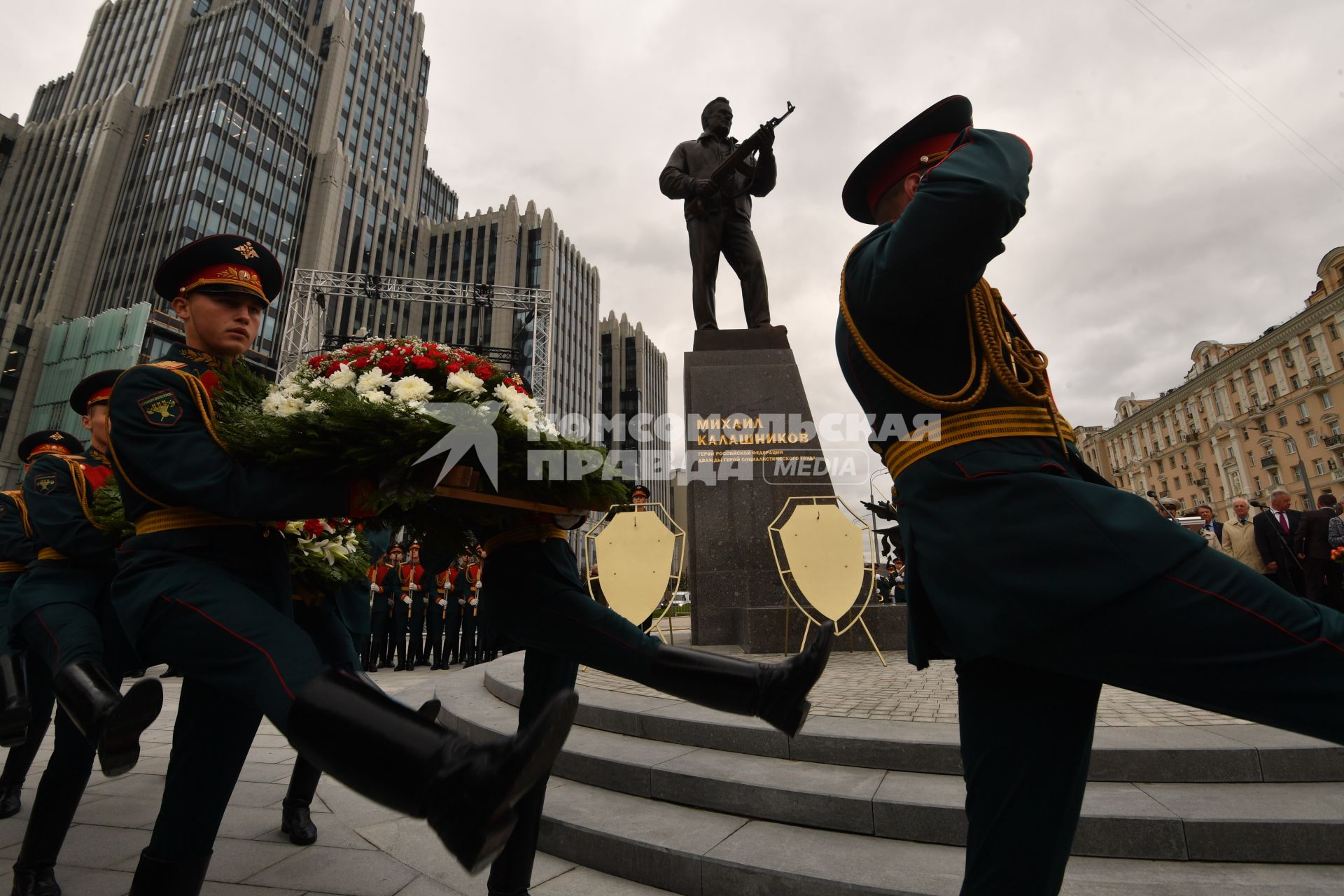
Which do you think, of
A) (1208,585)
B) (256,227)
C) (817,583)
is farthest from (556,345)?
(1208,585)

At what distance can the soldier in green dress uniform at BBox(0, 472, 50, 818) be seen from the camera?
304cm

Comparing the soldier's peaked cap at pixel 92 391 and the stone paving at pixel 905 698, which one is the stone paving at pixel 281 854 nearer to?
the stone paving at pixel 905 698

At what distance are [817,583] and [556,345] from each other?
69.2m

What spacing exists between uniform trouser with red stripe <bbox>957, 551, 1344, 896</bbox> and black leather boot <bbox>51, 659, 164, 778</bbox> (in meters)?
1.98

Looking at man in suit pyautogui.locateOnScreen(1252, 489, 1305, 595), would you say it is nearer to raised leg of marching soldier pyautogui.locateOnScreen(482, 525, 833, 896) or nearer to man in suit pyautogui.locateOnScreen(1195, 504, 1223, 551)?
man in suit pyautogui.locateOnScreen(1195, 504, 1223, 551)

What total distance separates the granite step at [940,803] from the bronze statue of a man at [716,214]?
639 cm

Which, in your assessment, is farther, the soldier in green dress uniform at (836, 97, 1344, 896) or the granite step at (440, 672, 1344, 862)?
the granite step at (440, 672, 1344, 862)

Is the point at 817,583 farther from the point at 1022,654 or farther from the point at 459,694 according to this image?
the point at 1022,654

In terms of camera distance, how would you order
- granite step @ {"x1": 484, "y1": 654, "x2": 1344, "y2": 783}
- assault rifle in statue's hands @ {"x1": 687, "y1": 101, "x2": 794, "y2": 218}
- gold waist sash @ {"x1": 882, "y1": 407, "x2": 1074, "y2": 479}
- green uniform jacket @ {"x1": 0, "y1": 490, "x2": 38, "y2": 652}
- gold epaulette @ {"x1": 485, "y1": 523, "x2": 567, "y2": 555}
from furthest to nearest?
assault rifle in statue's hands @ {"x1": 687, "y1": 101, "x2": 794, "y2": 218}
green uniform jacket @ {"x1": 0, "y1": 490, "x2": 38, "y2": 652}
granite step @ {"x1": 484, "y1": 654, "x2": 1344, "y2": 783}
gold epaulette @ {"x1": 485, "y1": 523, "x2": 567, "y2": 555}
gold waist sash @ {"x1": 882, "y1": 407, "x2": 1074, "y2": 479}

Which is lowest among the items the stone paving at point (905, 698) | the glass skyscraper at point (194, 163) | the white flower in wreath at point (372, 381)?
the stone paving at point (905, 698)

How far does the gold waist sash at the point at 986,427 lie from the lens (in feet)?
4.80

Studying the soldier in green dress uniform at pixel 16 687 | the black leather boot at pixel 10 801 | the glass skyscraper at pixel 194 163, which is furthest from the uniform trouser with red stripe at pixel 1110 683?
the glass skyscraper at pixel 194 163

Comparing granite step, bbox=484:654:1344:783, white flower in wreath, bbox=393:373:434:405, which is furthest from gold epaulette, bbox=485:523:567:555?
granite step, bbox=484:654:1344:783

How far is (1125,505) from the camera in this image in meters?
1.27
